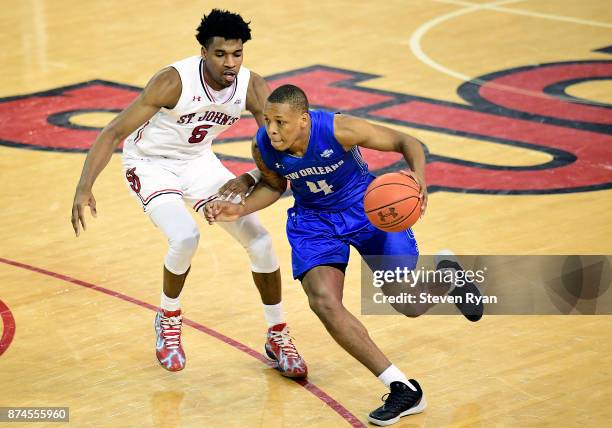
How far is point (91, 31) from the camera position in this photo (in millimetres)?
17891

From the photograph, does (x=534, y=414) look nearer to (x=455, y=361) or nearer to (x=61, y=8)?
(x=455, y=361)

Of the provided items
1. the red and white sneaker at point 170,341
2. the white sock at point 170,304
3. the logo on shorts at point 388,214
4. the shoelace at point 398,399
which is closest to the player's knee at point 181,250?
the white sock at point 170,304

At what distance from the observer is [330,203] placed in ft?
25.3

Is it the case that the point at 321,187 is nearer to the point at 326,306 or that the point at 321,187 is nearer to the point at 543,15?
the point at 326,306

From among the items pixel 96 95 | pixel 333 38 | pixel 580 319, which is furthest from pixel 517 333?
pixel 333 38

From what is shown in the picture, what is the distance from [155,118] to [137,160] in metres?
0.32

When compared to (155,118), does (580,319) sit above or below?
below

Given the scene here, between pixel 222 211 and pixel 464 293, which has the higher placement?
pixel 222 211

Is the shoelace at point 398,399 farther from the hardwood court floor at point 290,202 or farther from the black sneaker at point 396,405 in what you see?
the hardwood court floor at point 290,202

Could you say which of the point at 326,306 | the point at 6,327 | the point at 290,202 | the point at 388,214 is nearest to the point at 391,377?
the point at 326,306

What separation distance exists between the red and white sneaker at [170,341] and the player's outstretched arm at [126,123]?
0.88m

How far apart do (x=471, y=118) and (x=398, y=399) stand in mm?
7046

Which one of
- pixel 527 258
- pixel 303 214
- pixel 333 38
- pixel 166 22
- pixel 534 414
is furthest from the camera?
pixel 166 22

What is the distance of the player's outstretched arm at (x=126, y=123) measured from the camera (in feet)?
25.4
